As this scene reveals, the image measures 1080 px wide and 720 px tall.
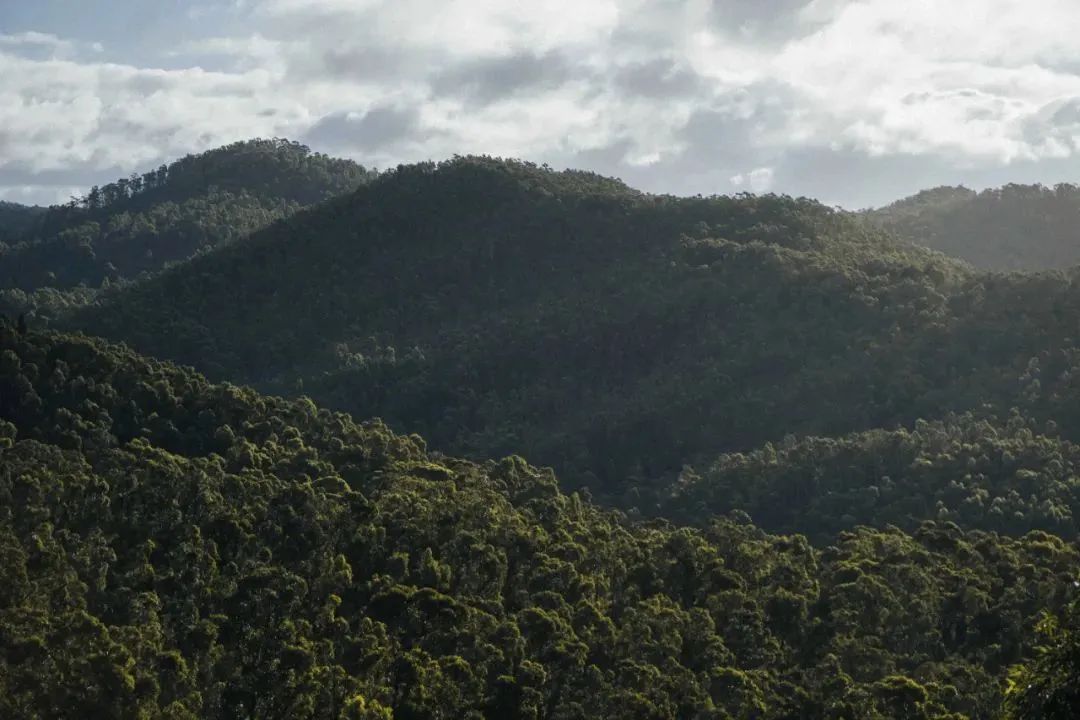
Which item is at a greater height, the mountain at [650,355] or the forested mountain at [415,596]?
the mountain at [650,355]

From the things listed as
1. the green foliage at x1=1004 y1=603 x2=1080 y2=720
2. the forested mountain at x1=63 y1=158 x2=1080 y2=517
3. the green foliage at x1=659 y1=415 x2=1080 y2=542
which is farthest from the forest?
the forested mountain at x1=63 y1=158 x2=1080 y2=517

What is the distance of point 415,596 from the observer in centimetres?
6438

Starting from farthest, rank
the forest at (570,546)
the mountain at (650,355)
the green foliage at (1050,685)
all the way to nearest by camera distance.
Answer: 1. the mountain at (650,355)
2. the forest at (570,546)
3. the green foliage at (1050,685)

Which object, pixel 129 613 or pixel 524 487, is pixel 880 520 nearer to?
pixel 524 487

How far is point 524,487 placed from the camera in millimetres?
94750

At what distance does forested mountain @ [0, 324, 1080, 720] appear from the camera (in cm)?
5472

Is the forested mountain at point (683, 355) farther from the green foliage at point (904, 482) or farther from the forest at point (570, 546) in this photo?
the green foliage at point (904, 482)

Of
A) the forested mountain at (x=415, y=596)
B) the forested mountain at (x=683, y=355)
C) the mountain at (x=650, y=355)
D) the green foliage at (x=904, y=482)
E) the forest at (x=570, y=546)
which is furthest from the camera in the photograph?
the mountain at (x=650, y=355)

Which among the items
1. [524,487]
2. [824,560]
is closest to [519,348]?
[524,487]

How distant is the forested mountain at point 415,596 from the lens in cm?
5472

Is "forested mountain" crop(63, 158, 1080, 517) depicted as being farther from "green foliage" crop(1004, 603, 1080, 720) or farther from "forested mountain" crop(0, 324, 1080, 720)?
"green foliage" crop(1004, 603, 1080, 720)

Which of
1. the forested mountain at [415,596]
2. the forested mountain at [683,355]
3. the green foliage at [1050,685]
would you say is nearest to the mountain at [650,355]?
the forested mountain at [683,355]

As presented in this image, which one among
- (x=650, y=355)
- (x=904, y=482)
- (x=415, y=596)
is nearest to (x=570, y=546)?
(x=415, y=596)

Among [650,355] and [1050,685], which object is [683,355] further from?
[1050,685]
